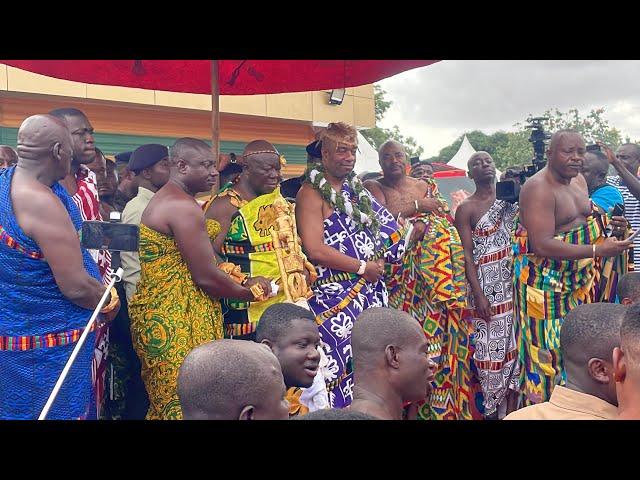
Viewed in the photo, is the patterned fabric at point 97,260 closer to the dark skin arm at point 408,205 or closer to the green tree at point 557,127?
the dark skin arm at point 408,205

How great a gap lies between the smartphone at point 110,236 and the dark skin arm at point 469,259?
130 inches

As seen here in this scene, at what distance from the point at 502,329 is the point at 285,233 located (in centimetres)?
217

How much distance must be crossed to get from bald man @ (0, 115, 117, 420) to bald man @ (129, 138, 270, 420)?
1.80 ft

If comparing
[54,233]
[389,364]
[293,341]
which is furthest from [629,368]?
[54,233]

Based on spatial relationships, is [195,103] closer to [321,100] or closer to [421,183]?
[321,100]

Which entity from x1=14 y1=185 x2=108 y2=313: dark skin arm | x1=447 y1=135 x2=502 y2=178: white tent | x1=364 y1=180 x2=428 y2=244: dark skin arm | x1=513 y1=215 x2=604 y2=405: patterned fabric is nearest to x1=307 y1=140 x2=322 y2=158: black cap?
x1=364 y1=180 x2=428 y2=244: dark skin arm

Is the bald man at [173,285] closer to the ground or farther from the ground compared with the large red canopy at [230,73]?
closer to the ground

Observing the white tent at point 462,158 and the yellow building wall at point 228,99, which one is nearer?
the yellow building wall at point 228,99

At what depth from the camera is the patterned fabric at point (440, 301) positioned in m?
5.70

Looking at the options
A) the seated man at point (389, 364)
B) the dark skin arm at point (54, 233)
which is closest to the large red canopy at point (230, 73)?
the dark skin arm at point (54, 233)

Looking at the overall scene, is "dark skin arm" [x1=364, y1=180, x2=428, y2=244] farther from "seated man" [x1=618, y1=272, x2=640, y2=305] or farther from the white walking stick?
the white walking stick

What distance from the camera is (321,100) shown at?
1362 centimetres
